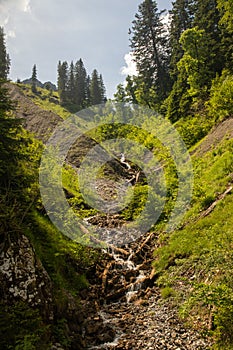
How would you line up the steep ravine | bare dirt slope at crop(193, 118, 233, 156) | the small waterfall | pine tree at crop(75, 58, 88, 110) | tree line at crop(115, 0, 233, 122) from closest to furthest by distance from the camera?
the steep ravine, the small waterfall, bare dirt slope at crop(193, 118, 233, 156), tree line at crop(115, 0, 233, 122), pine tree at crop(75, 58, 88, 110)

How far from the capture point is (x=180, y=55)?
44.4 meters

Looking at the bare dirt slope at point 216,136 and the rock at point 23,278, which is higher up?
the bare dirt slope at point 216,136

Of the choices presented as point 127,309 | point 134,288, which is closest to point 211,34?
point 134,288

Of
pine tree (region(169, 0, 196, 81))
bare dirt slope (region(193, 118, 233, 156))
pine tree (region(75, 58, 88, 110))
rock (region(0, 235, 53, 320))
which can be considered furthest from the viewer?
pine tree (region(75, 58, 88, 110))

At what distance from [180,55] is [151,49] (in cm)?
560

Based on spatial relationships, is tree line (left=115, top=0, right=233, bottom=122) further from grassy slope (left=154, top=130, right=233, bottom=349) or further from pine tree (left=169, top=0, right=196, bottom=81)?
grassy slope (left=154, top=130, right=233, bottom=349)

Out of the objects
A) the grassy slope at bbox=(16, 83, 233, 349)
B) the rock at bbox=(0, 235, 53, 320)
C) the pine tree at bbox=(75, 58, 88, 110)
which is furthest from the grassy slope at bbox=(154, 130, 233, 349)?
the pine tree at bbox=(75, 58, 88, 110)

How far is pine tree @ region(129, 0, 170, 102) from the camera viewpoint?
153 ft

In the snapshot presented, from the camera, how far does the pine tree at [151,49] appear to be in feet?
153

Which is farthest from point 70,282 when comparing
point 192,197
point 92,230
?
point 192,197

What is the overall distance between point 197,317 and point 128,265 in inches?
250

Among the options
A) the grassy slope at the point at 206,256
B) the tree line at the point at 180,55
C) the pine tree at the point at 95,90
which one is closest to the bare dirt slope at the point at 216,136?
the grassy slope at the point at 206,256

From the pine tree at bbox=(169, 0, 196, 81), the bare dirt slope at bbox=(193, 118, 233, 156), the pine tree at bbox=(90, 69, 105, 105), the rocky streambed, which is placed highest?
the pine tree at bbox=(90, 69, 105, 105)

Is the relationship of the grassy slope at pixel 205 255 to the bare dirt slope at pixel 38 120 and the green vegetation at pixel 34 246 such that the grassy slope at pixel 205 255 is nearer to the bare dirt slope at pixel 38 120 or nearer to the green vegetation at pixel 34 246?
the green vegetation at pixel 34 246
